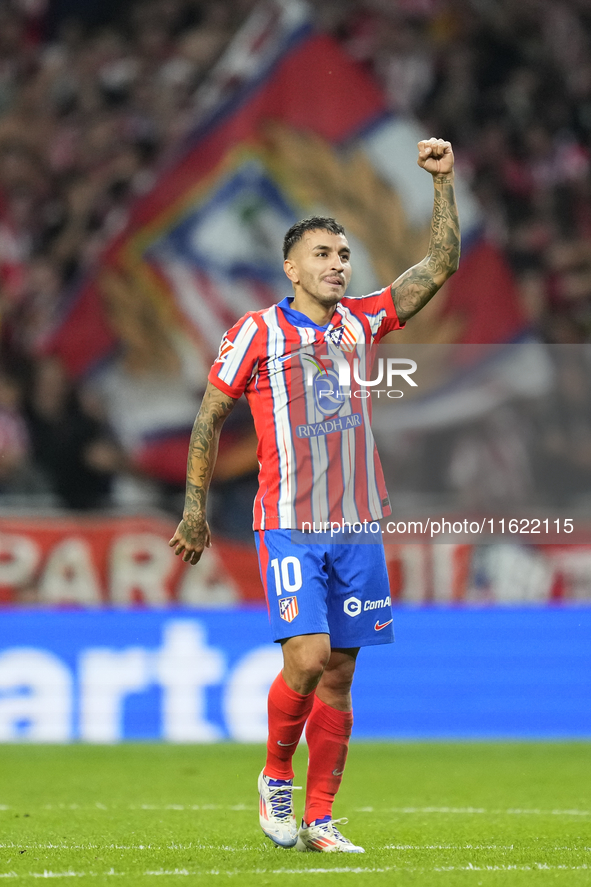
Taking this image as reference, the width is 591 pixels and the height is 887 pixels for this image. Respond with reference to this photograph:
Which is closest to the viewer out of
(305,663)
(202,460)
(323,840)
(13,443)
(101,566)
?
(305,663)

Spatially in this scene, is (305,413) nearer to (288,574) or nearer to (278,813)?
(288,574)

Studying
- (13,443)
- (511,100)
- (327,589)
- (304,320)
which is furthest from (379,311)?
(511,100)

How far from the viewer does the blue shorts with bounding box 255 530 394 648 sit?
358 centimetres

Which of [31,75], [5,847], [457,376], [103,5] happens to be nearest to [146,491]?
[457,376]

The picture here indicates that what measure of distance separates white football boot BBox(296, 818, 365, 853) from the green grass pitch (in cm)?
7

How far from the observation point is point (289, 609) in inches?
141

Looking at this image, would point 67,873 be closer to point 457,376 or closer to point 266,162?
point 457,376

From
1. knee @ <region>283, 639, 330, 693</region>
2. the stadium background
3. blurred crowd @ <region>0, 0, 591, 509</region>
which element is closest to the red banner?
the stadium background

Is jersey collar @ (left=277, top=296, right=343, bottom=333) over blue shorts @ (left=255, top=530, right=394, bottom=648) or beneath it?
over

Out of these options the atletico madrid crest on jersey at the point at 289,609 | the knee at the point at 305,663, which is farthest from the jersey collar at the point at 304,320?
the knee at the point at 305,663

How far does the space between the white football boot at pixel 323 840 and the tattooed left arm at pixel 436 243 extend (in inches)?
58.3

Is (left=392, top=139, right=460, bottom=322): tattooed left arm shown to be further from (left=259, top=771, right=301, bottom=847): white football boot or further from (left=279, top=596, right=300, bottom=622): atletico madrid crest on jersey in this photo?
(left=259, top=771, right=301, bottom=847): white football boot

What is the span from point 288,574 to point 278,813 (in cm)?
68

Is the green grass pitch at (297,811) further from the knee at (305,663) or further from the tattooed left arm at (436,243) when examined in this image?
the tattooed left arm at (436,243)
